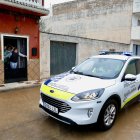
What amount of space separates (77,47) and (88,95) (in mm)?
8604

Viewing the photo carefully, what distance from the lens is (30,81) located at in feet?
28.4

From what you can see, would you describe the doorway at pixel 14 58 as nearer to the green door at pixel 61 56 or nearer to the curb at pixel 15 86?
the curb at pixel 15 86

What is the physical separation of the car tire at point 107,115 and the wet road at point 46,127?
0.15m

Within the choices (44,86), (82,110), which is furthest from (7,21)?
(82,110)

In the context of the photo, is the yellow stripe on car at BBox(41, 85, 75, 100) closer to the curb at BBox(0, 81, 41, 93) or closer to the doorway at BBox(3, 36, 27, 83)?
the curb at BBox(0, 81, 41, 93)

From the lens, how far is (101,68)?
4.64m

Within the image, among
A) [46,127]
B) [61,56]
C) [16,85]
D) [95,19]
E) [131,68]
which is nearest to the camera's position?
[46,127]

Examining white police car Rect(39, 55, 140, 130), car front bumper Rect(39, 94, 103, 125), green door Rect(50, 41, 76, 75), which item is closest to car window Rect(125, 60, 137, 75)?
white police car Rect(39, 55, 140, 130)

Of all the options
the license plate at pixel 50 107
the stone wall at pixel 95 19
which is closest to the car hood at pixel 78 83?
the license plate at pixel 50 107

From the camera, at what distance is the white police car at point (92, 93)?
3441 mm

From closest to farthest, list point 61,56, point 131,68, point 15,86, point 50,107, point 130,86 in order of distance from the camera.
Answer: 1. point 50,107
2. point 130,86
3. point 131,68
4. point 15,86
5. point 61,56

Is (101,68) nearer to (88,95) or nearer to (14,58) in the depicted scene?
(88,95)

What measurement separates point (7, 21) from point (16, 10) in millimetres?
615

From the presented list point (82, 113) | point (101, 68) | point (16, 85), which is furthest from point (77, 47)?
point (82, 113)
